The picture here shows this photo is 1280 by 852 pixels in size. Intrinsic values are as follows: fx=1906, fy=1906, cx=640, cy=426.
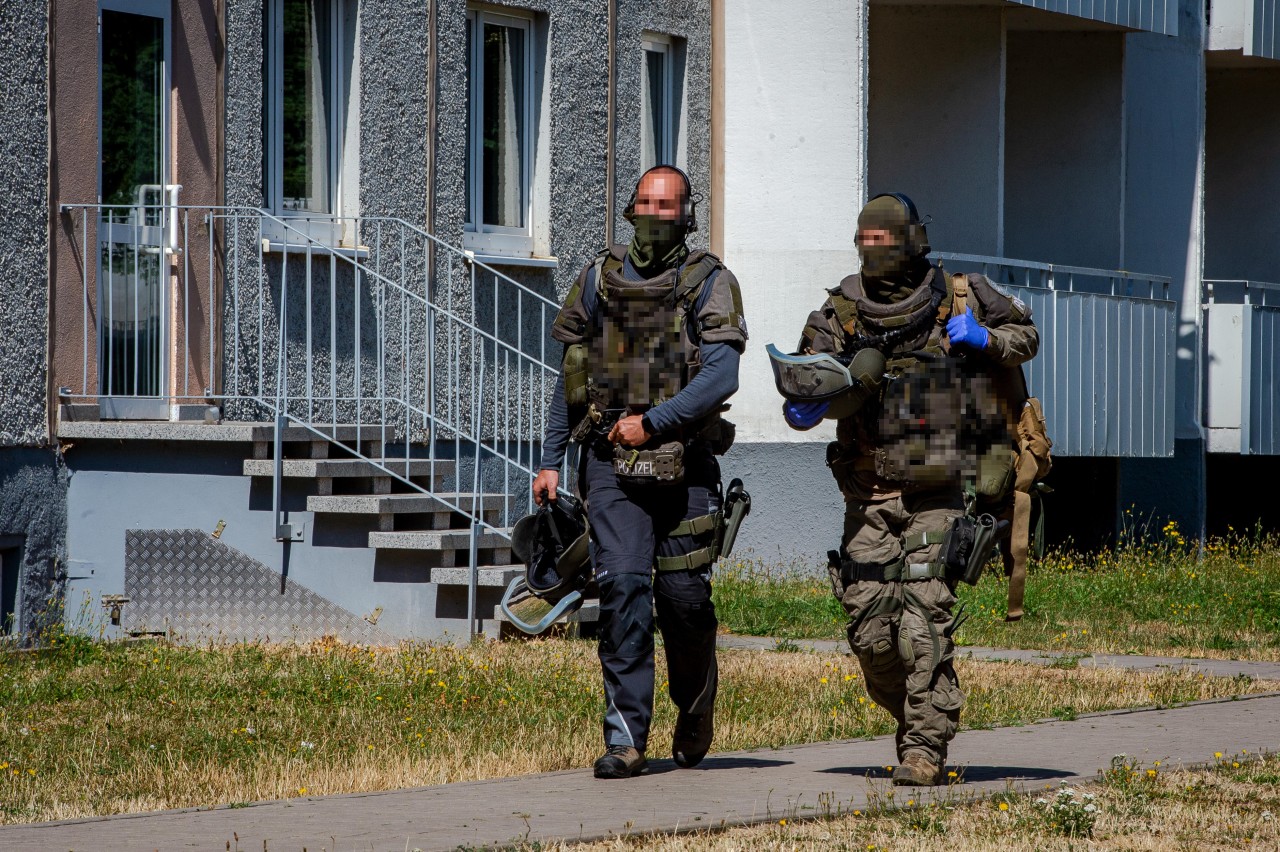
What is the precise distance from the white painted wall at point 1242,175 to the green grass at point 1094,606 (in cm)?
517

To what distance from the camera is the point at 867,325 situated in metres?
6.50

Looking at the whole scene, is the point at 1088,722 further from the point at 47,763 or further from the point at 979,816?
the point at 47,763

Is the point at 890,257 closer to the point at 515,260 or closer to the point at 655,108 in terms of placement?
the point at 515,260

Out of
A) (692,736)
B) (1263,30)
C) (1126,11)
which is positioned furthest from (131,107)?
(1263,30)

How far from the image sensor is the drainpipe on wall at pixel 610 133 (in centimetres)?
1453

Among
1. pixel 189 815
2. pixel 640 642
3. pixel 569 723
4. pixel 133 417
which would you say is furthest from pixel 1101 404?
pixel 189 815

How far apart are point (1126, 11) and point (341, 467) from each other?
907 centimetres

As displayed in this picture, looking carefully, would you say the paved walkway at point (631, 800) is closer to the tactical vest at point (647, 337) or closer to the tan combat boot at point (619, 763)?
the tan combat boot at point (619, 763)

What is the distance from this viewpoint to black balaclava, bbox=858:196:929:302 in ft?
21.0

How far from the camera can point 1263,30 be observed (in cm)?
1842

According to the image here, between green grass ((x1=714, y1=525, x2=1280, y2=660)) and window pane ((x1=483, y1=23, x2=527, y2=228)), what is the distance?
3214mm

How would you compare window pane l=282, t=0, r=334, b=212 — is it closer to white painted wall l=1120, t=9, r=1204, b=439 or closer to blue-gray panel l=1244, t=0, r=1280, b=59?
white painted wall l=1120, t=9, r=1204, b=439

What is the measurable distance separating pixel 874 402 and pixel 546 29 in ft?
27.4

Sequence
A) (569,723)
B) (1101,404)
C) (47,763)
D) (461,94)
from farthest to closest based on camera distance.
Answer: (1101,404) < (461,94) < (569,723) < (47,763)
